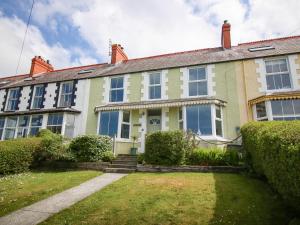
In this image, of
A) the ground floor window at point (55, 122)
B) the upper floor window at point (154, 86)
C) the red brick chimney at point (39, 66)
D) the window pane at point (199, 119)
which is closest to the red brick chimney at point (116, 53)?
the upper floor window at point (154, 86)

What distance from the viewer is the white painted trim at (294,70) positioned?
1336 centimetres

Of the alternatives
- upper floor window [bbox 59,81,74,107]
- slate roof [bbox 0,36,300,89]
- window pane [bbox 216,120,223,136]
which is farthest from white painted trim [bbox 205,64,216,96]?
upper floor window [bbox 59,81,74,107]

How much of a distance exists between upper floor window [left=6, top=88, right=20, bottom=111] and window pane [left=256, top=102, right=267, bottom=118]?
783 inches

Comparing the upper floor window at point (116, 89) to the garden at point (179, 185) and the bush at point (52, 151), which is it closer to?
the garden at point (179, 185)

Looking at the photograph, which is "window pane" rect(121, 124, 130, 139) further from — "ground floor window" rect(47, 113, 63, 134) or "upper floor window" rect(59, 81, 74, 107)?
"upper floor window" rect(59, 81, 74, 107)

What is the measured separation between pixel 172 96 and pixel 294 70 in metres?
7.63

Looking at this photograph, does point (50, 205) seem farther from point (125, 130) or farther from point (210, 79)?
point (210, 79)

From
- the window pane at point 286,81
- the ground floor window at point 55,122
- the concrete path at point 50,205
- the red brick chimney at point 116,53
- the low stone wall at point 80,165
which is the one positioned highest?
the red brick chimney at point 116,53

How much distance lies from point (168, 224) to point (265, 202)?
2.72m

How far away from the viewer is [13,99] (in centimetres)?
2092

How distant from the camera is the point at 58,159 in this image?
40.7ft

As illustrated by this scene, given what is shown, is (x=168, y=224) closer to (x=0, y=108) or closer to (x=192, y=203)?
(x=192, y=203)

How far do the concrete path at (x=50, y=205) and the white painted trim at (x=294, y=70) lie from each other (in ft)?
39.4

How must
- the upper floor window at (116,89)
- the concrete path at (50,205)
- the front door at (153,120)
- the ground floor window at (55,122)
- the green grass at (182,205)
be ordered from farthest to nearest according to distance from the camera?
the upper floor window at (116,89) < the ground floor window at (55,122) < the front door at (153,120) < the concrete path at (50,205) < the green grass at (182,205)
